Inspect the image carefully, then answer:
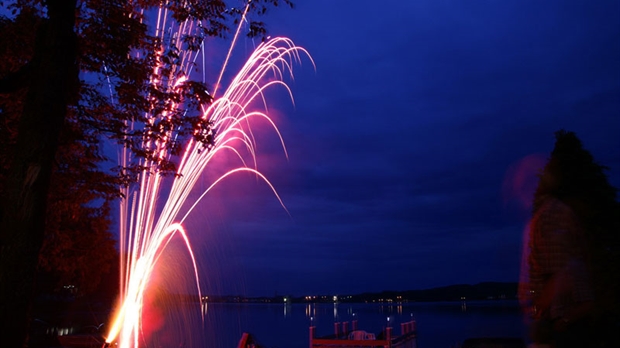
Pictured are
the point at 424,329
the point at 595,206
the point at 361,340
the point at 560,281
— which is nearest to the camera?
the point at 560,281

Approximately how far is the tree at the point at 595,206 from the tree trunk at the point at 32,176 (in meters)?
5.92

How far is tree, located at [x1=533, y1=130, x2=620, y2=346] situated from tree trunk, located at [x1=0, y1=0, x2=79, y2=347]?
592 cm

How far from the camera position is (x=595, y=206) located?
7711 millimetres

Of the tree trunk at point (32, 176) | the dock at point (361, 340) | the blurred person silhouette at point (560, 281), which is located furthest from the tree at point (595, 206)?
the dock at point (361, 340)

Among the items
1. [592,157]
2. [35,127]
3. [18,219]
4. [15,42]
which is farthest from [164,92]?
[592,157]

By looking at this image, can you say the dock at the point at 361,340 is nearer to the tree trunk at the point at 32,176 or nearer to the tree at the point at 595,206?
the tree at the point at 595,206

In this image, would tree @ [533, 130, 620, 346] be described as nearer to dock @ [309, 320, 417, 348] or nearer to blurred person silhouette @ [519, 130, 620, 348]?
blurred person silhouette @ [519, 130, 620, 348]

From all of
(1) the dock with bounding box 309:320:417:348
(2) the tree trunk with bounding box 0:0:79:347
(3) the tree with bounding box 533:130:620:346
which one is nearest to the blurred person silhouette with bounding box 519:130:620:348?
(3) the tree with bounding box 533:130:620:346

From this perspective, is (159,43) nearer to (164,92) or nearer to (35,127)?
(164,92)

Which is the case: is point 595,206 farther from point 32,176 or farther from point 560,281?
point 32,176

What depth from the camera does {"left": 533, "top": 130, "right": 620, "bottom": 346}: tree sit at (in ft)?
21.5

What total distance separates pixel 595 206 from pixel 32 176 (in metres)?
7.52

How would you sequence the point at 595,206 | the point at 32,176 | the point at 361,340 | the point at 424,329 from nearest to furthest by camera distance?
the point at 32,176
the point at 595,206
the point at 361,340
the point at 424,329

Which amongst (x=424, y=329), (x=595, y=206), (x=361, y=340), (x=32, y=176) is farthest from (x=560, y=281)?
(x=424, y=329)
